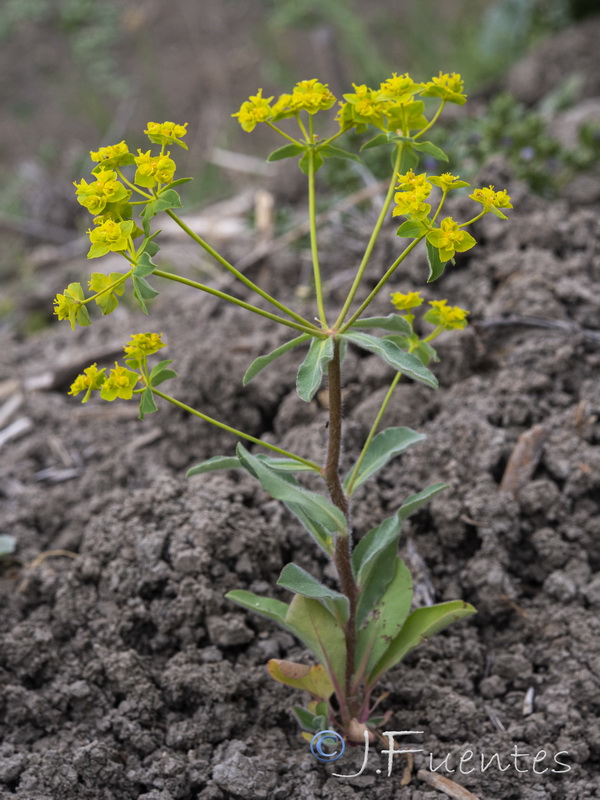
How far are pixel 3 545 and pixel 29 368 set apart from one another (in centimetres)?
142

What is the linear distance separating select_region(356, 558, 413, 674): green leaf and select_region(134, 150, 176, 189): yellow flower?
103 centimetres

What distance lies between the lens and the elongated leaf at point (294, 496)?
67.0 inches

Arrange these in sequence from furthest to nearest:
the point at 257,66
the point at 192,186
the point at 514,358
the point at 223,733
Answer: the point at 257,66 < the point at 192,186 < the point at 514,358 < the point at 223,733

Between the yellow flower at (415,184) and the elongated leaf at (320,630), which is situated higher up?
the yellow flower at (415,184)

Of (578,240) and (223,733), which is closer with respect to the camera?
(223,733)

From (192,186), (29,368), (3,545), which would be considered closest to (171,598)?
(3,545)

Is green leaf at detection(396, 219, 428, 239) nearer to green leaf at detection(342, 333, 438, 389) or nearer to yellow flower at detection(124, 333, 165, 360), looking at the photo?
green leaf at detection(342, 333, 438, 389)

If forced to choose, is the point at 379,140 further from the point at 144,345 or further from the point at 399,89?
the point at 144,345

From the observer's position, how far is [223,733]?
2104 millimetres

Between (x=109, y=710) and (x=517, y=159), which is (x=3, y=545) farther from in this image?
(x=517, y=159)

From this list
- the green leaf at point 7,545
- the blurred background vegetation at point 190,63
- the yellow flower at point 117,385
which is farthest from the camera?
the blurred background vegetation at point 190,63

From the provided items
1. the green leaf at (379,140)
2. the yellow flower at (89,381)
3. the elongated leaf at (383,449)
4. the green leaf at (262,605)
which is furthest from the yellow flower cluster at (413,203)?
the green leaf at (262,605)

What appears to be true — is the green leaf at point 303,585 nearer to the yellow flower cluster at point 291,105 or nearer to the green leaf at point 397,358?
the green leaf at point 397,358

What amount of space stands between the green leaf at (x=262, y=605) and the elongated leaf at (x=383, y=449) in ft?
1.11
